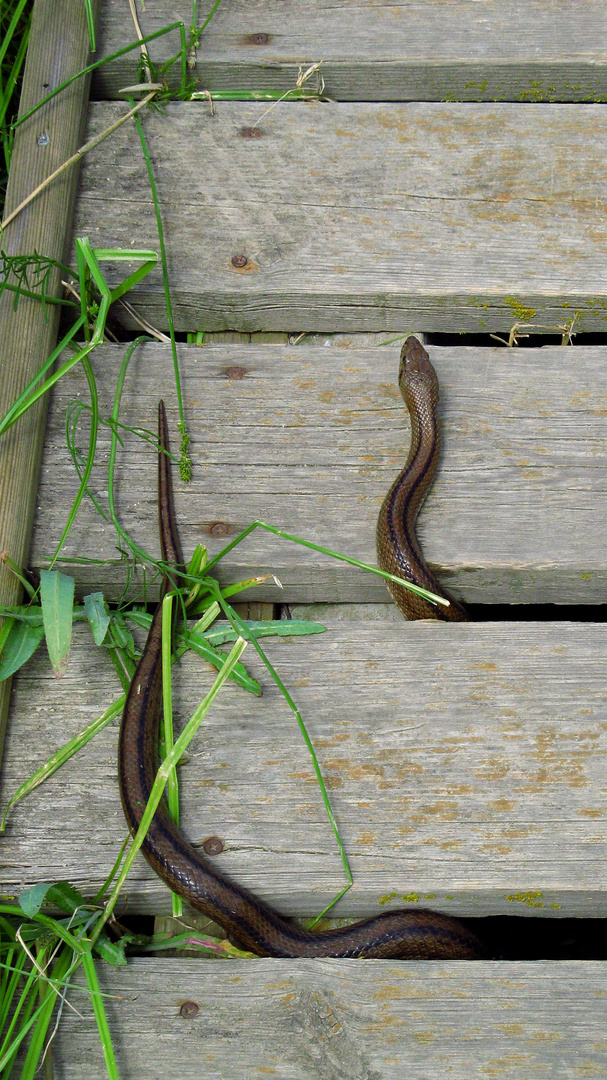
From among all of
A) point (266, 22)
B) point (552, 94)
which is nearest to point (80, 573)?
point (266, 22)

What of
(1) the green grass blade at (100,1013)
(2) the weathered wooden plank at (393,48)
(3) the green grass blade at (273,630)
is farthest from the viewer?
(2) the weathered wooden plank at (393,48)

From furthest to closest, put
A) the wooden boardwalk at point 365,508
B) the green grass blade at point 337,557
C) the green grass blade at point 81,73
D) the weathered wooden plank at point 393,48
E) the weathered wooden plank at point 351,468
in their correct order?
the weathered wooden plank at point 393,48
the green grass blade at point 81,73
the weathered wooden plank at point 351,468
the green grass blade at point 337,557
the wooden boardwalk at point 365,508

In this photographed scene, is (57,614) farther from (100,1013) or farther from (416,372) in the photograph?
(416,372)

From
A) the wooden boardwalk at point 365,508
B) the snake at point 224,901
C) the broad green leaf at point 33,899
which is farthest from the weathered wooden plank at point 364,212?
the broad green leaf at point 33,899

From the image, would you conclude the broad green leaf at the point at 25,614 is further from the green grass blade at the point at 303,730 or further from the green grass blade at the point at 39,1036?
the green grass blade at the point at 39,1036

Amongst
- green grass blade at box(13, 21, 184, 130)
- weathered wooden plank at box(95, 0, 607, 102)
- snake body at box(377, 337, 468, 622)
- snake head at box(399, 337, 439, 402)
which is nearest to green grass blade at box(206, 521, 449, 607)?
snake body at box(377, 337, 468, 622)

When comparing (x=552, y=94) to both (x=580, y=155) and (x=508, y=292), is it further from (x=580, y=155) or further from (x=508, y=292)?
(x=508, y=292)
